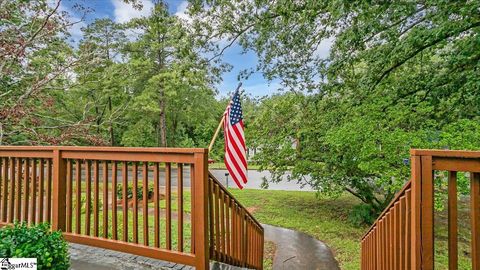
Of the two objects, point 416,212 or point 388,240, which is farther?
point 388,240

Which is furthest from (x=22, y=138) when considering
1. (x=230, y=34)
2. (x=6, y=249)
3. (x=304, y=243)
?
(x=304, y=243)

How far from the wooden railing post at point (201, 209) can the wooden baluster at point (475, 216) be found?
1.62 m

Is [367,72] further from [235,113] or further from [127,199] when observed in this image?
[127,199]

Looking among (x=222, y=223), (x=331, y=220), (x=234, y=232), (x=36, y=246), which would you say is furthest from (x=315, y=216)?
(x=36, y=246)

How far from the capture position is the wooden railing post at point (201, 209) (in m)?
2.21

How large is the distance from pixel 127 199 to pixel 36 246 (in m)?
0.96

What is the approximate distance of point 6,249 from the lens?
1.67m

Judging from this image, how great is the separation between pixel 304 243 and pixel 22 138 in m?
6.58

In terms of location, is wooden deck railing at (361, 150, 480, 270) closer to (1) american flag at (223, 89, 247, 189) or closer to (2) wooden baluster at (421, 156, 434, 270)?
(2) wooden baluster at (421, 156, 434, 270)

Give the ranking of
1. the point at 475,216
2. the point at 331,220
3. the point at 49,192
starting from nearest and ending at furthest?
the point at 475,216 < the point at 49,192 < the point at 331,220

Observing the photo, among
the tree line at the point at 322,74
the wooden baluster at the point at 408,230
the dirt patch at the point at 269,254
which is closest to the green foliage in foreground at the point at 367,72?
the tree line at the point at 322,74

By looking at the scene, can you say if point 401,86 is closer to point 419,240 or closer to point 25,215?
point 419,240

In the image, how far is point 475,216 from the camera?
1568mm

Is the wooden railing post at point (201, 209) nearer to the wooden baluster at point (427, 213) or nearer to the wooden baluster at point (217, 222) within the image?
the wooden baluster at point (217, 222)
